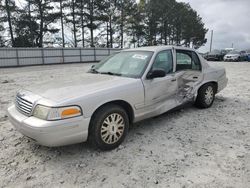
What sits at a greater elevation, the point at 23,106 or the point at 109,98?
the point at 109,98

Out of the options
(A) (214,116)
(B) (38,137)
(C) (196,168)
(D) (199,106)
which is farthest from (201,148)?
(B) (38,137)

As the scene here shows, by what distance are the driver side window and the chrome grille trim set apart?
84.1 inches

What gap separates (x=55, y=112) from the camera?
8.75ft

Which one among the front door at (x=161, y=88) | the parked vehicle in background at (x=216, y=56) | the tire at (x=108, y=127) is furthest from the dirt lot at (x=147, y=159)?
the parked vehicle in background at (x=216, y=56)

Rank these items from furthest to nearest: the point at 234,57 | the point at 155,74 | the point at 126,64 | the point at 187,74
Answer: the point at 234,57, the point at 187,74, the point at 126,64, the point at 155,74

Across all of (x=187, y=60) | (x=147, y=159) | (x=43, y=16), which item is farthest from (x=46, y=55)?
(x=147, y=159)

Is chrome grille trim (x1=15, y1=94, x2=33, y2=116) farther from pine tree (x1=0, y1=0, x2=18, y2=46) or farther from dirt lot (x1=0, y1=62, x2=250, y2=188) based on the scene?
pine tree (x1=0, y1=0, x2=18, y2=46)

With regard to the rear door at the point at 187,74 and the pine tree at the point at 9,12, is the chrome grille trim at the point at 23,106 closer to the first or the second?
the rear door at the point at 187,74

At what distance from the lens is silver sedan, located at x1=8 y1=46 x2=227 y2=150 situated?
107 inches

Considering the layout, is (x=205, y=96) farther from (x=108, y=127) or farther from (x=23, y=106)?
(x=23, y=106)

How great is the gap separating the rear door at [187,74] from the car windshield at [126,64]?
83 centimetres

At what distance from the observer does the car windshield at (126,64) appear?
3672 mm

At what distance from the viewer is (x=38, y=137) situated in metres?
2.67

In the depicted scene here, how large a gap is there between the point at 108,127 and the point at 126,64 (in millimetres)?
1354
